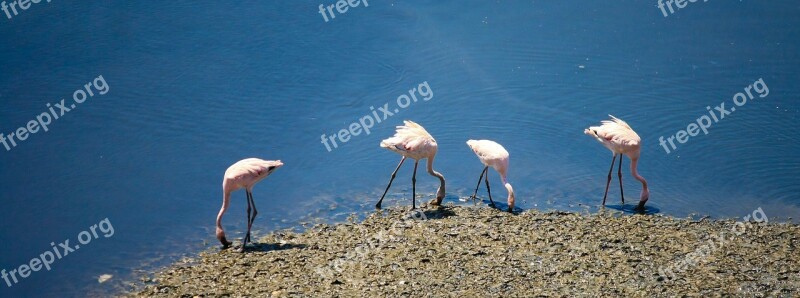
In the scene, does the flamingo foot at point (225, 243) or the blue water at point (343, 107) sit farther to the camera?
the blue water at point (343, 107)

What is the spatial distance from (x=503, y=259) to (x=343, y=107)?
4713mm

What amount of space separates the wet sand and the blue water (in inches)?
21.7

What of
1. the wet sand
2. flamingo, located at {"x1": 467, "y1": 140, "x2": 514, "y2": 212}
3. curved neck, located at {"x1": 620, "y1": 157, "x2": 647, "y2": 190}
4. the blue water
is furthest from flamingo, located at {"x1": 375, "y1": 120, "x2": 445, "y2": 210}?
curved neck, located at {"x1": 620, "y1": 157, "x2": 647, "y2": 190}

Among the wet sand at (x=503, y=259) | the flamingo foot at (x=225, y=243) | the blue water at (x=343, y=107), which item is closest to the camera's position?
the wet sand at (x=503, y=259)

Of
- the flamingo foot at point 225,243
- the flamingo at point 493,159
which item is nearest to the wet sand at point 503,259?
the flamingo foot at point 225,243

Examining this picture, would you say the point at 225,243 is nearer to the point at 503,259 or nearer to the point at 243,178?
the point at 243,178

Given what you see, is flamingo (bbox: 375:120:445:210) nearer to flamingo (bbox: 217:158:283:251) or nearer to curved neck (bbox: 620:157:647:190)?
flamingo (bbox: 217:158:283:251)

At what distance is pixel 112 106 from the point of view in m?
13.3

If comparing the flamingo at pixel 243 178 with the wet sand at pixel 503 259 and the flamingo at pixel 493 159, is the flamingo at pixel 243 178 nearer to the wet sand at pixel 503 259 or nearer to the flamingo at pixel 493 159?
the wet sand at pixel 503 259

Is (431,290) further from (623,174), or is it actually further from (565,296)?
(623,174)

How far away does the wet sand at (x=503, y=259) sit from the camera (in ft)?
29.0

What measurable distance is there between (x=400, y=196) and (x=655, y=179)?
3490 millimetres

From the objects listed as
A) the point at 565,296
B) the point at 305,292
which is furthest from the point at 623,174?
the point at 305,292

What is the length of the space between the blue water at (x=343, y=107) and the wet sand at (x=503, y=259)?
55cm
